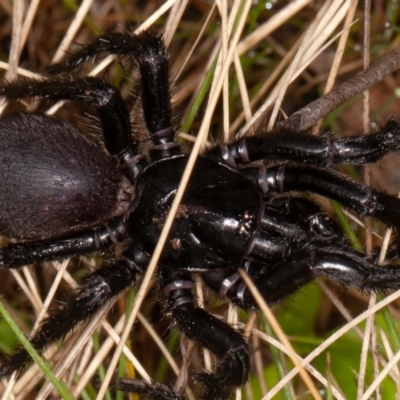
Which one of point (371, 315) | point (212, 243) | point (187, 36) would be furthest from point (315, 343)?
point (187, 36)

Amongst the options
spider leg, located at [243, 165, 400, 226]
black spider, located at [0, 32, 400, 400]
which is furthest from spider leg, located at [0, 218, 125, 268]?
spider leg, located at [243, 165, 400, 226]

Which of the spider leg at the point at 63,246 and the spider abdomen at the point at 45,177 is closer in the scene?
the spider abdomen at the point at 45,177

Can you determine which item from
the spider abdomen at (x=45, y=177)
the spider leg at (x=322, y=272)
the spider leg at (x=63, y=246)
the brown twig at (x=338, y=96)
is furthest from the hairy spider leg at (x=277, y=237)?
the spider abdomen at (x=45, y=177)

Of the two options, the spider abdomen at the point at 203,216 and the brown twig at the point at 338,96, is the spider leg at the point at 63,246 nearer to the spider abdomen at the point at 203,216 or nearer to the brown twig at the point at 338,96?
the spider abdomen at the point at 203,216

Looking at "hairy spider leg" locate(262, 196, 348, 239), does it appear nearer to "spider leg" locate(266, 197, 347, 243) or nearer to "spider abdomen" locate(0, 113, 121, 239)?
→ "spider leg" locate(266, 197, 347, 243)

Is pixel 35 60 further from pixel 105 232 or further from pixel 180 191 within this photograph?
pixel 180 191

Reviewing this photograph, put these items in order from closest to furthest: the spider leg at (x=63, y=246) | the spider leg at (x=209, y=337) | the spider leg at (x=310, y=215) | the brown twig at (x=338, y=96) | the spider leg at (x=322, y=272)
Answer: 1. the spider leg at (x=322, y=272)
2. the spider leg at (x=209, y=337)
3. the spider leg at (x=310, y=215)
4. the spider leg at (x=63, y=246)
5. the brown twig at (x=338, y=96)

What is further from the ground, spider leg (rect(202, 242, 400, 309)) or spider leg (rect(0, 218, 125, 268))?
spider leg (rect(0, 218, 125, 268))
